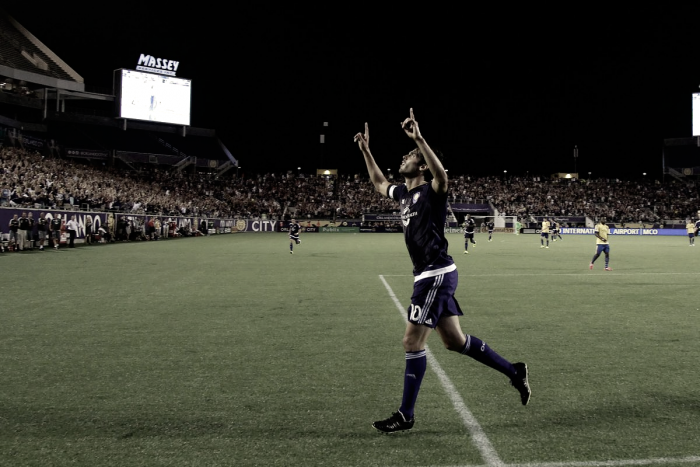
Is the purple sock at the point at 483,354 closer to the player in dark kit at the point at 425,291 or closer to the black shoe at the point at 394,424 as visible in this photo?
the player in dark kit at the point at 425,291

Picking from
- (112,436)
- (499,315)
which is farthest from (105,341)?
(499,315)

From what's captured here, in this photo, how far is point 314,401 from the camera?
4715 millimetres

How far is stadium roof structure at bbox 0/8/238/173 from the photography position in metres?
51.5

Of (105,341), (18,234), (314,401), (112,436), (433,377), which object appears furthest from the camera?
(18,234)

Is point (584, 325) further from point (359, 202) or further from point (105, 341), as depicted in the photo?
point (359, 202)

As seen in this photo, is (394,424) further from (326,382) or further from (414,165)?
(414,165)

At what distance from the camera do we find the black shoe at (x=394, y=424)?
4.05 m

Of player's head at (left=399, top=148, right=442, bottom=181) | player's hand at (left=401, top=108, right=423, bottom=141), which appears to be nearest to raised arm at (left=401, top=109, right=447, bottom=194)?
player's hand at (left=401, top=108, right=423, bottom=141)

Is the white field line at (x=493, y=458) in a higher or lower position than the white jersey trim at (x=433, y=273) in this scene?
lower

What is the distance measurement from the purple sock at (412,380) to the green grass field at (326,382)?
23 centimetres

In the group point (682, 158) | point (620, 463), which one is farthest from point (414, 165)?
point (682, 158)

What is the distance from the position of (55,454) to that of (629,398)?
497cm

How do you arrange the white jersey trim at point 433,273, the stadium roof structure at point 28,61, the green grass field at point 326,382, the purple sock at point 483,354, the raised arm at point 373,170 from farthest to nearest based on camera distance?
the stadium roof structure at point 28,61, the raised arm at point 373,170, the purple sock at point 483,354, the white jersey trim at point 433,273, the green grass field at point 326,382

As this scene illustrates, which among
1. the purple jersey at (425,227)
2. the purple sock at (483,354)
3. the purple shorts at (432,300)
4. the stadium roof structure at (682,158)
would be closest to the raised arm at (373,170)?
the purple jersey at (425,227)
